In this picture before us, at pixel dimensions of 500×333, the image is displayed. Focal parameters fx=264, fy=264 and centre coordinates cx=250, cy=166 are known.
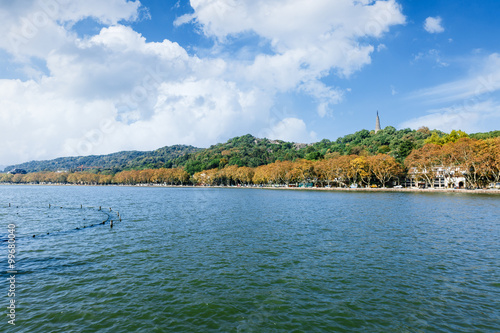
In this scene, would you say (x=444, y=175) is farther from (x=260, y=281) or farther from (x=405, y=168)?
(x=260, y=281)

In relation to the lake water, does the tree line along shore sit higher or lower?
higher

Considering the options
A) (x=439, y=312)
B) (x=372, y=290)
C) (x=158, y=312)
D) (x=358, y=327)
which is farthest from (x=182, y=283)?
(x=439, y=312)

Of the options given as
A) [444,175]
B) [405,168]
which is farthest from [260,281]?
[405,168]

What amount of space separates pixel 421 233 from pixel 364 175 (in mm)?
87687

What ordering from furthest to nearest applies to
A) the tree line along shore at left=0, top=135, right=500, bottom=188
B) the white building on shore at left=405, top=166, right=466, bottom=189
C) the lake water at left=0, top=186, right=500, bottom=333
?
the white building on shore at left=405, top=166, right=466, bottom=189 → the tree line along shore at left=0, top=135, right=500, bottom=188 → the lake water at left=0, top=186, right=500, bottom=333

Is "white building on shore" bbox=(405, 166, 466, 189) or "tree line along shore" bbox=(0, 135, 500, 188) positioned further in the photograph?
"white building on shore" bbox=(405, 166, 466, 189)

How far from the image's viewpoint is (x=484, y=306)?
11531mm

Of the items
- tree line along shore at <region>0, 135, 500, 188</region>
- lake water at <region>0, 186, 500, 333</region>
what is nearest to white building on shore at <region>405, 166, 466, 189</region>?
tree line along shore at <region>0, 135, 500, 188</region>

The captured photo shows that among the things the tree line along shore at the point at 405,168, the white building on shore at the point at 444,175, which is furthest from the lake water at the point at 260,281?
the white building on shore at the point at 444,175

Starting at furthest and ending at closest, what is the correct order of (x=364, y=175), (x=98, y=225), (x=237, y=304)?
(x=364, y=175)
(x=98, y=225)
(x=237, y=304)

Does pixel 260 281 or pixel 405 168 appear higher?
pixel 405 168

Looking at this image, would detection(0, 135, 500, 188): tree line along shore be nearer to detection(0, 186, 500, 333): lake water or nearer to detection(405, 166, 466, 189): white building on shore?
detection(405, 166, 466, 189): white building on shore

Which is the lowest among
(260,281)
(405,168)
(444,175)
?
(260,281)

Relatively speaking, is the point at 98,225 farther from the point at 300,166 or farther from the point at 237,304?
the point at 300,166
